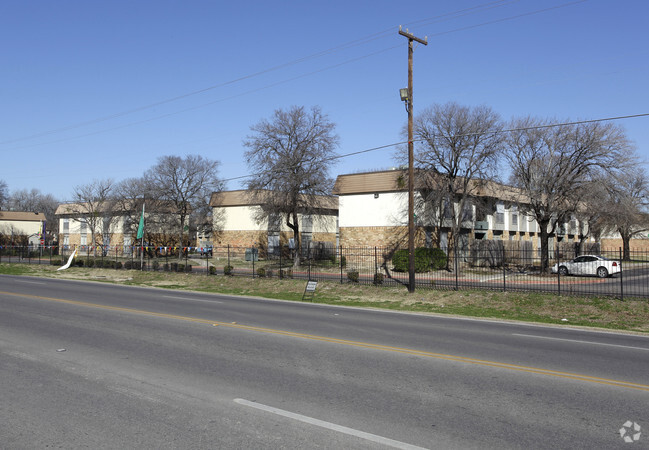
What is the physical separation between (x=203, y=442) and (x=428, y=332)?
8471 millimetres

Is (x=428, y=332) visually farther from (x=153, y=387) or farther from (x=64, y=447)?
(x=64, y=447)

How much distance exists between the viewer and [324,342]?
34.8ft

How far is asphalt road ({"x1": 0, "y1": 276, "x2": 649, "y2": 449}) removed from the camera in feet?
17.1

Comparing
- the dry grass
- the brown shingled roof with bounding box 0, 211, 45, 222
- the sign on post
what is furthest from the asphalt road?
the brown shingled roof with bounding box 0, 211, 45, 222

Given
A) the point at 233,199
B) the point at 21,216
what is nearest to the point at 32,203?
the point at 21,216

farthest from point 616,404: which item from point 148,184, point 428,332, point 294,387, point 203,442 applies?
point 148,184

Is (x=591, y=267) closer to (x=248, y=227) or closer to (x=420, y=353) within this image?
(x=420, y=353)

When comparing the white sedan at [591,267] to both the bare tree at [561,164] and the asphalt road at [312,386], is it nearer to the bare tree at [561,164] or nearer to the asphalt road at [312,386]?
the bare tree at [561,164]

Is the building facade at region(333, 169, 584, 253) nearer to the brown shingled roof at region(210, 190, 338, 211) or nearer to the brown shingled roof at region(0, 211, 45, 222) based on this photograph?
the brown shingled roof at region(210, 190, 338, 211)

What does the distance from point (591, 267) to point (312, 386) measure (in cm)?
3072

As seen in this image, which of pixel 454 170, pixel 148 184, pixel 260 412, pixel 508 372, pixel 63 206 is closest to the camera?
pixel 260 412

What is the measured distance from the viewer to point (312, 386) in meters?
7.06
